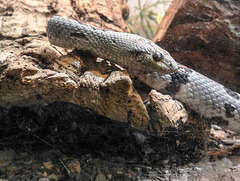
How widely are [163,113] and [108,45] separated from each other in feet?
2.36

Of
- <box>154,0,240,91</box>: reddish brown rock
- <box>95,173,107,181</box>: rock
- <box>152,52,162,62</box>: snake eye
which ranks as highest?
<box>154,0,240,91</box>: reddish brown rock

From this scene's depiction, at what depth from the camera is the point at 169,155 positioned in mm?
2109

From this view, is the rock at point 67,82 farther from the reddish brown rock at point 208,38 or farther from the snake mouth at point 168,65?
the reddish brown rock at point 208,38

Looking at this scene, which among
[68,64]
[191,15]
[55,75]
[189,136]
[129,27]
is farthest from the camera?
[129,27]

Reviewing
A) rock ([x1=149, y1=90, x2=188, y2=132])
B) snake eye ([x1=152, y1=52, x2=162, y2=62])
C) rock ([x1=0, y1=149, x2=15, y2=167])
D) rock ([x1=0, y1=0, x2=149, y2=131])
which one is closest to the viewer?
rock ([x1=0, y1=0, x2=149, y2=131])

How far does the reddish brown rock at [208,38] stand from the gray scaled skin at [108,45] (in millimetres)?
507

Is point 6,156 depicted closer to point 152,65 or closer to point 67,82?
point 67,82

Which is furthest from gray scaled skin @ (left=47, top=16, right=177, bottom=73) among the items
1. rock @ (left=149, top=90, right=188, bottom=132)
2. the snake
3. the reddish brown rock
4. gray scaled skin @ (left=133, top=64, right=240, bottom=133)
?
the reddish brown rock

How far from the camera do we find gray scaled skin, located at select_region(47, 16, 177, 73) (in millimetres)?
1987

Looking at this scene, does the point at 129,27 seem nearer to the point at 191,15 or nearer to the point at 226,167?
the point at 191,15

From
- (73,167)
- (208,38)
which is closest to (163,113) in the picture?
(73,167)

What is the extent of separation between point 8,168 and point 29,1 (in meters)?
1.71

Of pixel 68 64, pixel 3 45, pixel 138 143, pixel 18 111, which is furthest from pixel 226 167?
pixel 3 45

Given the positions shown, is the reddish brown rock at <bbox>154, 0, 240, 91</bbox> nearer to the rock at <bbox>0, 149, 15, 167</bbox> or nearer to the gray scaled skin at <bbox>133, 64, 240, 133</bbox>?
the gray scaled skin at <bbox>133, 64, 240, 133</bbox>
